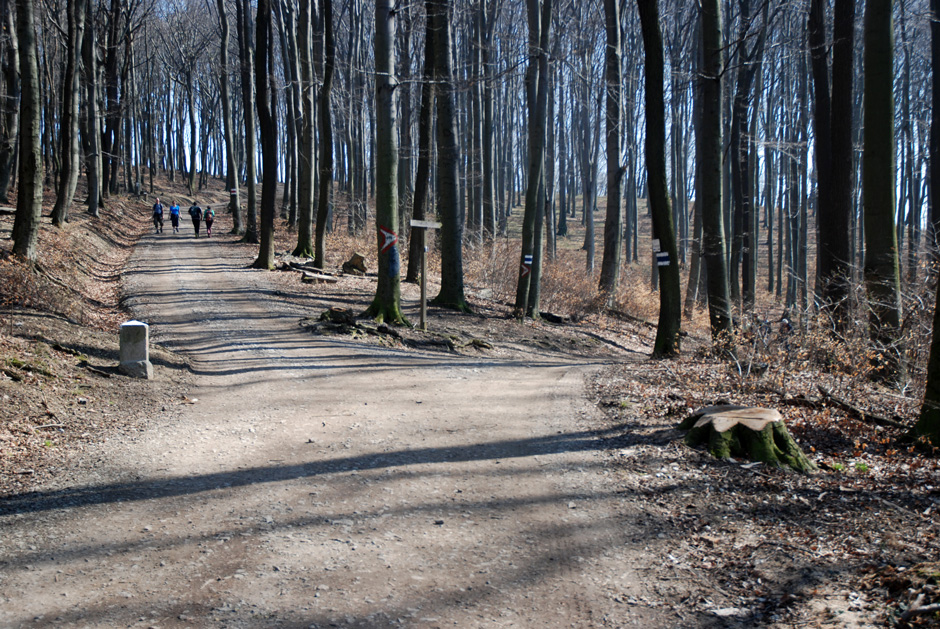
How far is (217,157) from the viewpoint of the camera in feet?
261

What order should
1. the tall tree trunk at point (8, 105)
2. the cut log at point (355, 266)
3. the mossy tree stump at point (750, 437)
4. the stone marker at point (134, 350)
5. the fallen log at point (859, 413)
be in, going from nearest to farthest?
the mossy tree stump at point (750, 437) < the fallen log at point (859, 413) < the stone marker at point (134, 350) < the cut log at point (355, 266) < the tall tree trunk at point (8, 105)

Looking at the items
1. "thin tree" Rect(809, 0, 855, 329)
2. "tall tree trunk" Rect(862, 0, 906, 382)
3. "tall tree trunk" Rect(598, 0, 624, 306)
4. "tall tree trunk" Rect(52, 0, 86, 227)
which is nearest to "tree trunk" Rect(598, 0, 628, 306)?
"tall tree trunk" Rect(598, 0, 624, 306)

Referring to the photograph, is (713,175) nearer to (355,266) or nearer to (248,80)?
(355,266)

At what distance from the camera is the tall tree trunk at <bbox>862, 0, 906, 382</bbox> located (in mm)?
10453

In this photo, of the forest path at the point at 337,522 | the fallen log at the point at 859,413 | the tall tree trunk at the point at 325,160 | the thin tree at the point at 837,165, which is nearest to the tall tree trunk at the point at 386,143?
the forest path at the point at 337,522

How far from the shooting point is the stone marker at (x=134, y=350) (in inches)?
327

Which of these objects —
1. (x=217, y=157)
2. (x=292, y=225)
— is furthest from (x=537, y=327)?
(x=217, y=157)

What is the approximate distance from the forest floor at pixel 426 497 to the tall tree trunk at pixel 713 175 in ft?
12.0

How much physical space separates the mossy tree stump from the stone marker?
6.53 meters

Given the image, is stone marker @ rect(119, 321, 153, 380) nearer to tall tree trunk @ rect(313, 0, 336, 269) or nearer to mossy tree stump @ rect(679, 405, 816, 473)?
mossy tree stump @ rect(679, 405, 816, 473)

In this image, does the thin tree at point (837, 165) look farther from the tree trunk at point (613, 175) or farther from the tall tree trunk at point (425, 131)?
the tall tree trunk at point (425, 131)

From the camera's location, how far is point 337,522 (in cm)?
471

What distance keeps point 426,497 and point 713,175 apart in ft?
35.0

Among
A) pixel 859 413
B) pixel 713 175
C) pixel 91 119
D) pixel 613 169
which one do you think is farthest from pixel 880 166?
pixel 91 119
